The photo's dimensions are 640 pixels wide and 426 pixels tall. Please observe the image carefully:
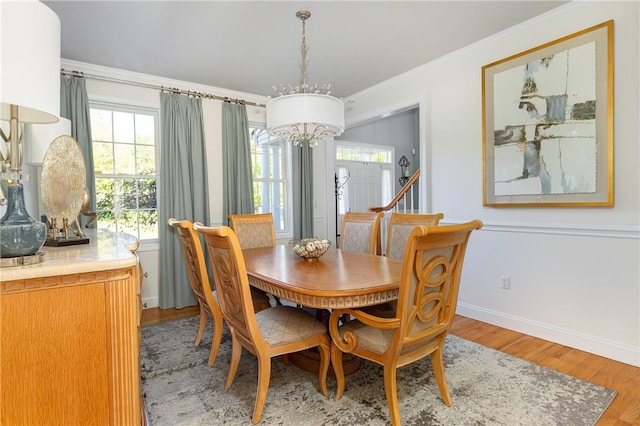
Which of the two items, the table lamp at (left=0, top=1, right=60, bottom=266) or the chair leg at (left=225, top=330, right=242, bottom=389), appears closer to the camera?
the table lamp at (left=0, top=1, right=60, bottom=266)

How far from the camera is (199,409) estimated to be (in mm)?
1845

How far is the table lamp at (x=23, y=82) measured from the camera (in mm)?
898

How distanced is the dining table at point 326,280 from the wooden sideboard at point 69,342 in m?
0.82

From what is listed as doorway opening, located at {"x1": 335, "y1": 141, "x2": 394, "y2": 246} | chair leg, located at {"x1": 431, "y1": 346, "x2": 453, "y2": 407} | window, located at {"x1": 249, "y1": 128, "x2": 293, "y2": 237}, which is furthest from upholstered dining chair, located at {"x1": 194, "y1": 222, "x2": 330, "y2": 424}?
doorway opening, located at {"x1": 335, "y1": 141, "x2": 394, "y2": 246}

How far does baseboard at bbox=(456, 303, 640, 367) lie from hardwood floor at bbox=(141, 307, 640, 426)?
1.8 inches

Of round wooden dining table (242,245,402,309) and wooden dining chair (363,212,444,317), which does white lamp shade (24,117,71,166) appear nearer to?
round wooden dining table (242,245,402,309)

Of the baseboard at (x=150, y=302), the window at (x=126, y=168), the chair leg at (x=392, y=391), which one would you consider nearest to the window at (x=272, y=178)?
the window at (x=126, y=168)

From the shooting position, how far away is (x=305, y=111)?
→ 2.36 meters

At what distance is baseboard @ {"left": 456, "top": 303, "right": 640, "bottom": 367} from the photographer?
2.33 metres

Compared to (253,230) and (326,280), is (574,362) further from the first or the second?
(253,230)

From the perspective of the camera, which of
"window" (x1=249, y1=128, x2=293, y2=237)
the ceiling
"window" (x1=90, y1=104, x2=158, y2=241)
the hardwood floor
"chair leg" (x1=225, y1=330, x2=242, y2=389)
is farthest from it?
"window" (x1=249, y1=128, x2=293, y2=237)

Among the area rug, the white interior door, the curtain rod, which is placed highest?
the curtain rod

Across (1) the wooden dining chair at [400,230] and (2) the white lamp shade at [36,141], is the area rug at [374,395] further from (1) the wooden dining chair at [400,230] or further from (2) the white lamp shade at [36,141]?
(2) the white lamp shade at [36,141]

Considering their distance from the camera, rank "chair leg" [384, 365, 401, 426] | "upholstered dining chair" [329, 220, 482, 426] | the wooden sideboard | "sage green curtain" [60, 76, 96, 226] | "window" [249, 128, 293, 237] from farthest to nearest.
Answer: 1. "window" [249, 128, 293, 237]
2. "sage green curtain" [60, 76, 96, 226]
3. "chair leg" [384, 365, 401, 426]
4. "upholstered dining chair" [329, 220, 482, 426]
5. the wooden sideboard
